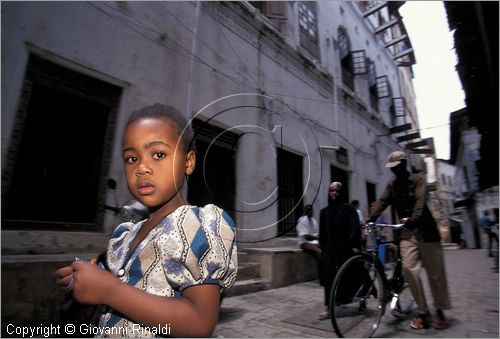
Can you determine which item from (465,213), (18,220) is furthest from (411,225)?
(465,213)

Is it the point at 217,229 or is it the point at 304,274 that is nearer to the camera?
the point at 217,229

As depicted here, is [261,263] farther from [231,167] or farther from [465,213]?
[465,213]

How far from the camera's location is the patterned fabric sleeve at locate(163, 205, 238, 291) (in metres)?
0.66

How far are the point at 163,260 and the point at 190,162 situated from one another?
273 millimetres

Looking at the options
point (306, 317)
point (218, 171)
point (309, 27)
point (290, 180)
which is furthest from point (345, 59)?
point (218, 171)

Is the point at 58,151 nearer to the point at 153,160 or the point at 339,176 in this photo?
the point at 153,160

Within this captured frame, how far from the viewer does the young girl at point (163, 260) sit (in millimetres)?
631

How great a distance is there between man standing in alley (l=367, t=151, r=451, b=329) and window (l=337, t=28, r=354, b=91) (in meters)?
9.89

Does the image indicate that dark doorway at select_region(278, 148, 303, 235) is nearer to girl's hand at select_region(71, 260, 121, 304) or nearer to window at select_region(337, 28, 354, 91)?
girl's hand at select_region(71, 260, 121, 304)

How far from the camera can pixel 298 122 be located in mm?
998

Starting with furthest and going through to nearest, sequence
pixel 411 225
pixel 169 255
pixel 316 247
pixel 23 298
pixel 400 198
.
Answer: pixel 316 247, pixel 400 198, pixel 411 225, pixel 23 298, pixel 169 255

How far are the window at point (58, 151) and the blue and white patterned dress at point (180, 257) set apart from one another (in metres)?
3.62

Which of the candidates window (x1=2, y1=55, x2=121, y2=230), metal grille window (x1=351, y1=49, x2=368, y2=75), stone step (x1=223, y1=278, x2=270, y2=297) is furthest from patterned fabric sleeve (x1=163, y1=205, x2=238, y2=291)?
metal grille window (x1=351, y1=49, x2=368, y2=75)

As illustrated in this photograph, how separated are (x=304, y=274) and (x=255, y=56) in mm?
4726
